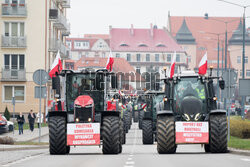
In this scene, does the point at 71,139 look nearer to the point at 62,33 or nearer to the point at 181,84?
the point at 181,84

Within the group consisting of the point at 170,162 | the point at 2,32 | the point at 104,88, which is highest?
the point at 2,32

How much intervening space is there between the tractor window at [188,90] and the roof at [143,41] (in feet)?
508

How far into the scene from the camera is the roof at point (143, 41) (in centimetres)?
17700

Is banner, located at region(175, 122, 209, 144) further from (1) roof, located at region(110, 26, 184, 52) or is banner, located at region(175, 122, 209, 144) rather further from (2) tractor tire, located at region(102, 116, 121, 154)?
(1) roof, located at region(110, 26, 184, 52)

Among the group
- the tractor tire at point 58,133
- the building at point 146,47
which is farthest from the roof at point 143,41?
the tractor tire at point 58,133

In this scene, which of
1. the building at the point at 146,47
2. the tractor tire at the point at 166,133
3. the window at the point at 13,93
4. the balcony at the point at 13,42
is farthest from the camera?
the building at the point at 146,47

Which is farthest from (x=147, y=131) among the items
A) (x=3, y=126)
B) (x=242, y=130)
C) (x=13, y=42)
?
(x=13, y=42)

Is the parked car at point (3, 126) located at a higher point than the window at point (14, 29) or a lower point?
lower

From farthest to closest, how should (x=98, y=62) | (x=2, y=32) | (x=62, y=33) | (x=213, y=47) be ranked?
(x=213, y=47) → (x=98, y=62) → (x=62, y=33) → (x=2, y=32)

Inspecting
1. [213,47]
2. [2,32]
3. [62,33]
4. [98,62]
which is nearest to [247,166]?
[2,32]

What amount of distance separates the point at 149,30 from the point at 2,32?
116650 mm

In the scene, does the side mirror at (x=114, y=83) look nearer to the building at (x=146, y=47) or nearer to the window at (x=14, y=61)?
the window at (x=14, y=61)

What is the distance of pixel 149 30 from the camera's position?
180750mm

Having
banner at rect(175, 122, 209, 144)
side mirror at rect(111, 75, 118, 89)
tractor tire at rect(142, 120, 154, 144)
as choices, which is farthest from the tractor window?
tractor tire at rect(142, 120, 154, 144)
